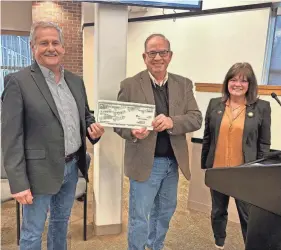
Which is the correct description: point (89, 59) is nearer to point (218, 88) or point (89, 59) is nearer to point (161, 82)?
point (218, 88)

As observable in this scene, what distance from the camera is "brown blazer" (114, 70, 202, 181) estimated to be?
162 centimetres

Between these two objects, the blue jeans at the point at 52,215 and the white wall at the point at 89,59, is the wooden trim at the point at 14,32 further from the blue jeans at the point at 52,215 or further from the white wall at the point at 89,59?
the blue jeans at the point at 52,215

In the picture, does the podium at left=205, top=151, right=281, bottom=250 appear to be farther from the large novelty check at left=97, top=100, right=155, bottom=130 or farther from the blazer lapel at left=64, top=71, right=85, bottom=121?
the blazer lapel at left=64, top=71, right=85, bottom=121

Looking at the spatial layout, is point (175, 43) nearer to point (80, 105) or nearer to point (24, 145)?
point (80, 105)

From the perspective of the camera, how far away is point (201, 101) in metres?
2.72

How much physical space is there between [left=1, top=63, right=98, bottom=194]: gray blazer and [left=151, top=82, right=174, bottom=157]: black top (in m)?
0.57

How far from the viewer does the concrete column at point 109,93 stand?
6.64 feet

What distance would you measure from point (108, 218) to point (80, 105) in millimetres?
1211

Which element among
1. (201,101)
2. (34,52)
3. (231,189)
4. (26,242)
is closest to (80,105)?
(34,52)

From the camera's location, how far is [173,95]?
167 centimetres

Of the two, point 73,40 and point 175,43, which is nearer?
point 175,43

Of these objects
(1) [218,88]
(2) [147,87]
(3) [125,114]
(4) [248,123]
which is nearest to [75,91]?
(3) [125,114]

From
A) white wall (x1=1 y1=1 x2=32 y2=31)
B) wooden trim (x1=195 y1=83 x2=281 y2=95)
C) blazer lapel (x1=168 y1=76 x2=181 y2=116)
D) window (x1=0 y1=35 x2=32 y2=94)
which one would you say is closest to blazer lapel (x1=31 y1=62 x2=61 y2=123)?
blazer lapel (x1=168 y1=76 x2=181 y2=116)

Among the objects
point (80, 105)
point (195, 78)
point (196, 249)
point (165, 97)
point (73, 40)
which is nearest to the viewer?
point (80, 105)
